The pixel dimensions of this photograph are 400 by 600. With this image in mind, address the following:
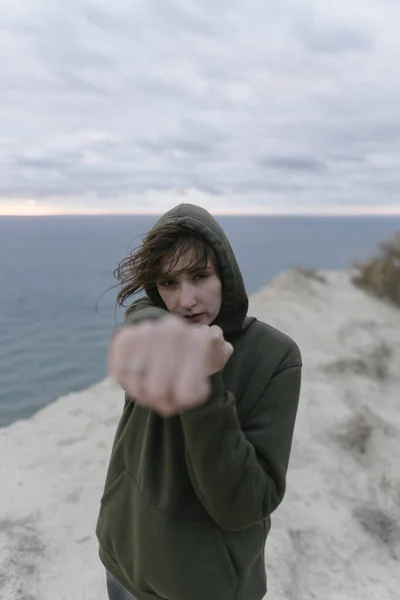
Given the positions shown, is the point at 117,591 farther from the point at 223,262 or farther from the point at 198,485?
the point at 223,262

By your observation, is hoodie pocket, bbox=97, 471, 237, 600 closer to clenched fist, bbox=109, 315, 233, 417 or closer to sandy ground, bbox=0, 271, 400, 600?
clenched fist, bbox=109, 315, 233, 417

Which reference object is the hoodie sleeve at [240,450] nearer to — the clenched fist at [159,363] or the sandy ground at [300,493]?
the clenched fist at [159,363]

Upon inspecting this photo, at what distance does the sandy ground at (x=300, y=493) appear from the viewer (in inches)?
76.3

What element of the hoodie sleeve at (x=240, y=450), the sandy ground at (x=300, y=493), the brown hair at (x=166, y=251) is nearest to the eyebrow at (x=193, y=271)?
the brown hair at (x=166, y=251)

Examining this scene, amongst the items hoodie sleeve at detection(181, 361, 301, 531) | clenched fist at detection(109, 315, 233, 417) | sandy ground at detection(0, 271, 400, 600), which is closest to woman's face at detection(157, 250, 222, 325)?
hoodie sleeve at detection(181, 361, 301, 531)

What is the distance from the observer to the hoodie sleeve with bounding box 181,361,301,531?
2.04 feet

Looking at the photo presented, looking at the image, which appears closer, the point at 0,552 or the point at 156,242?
the point at 156,242

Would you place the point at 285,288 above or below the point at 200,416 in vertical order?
below

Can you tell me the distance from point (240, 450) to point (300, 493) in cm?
210

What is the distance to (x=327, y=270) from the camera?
9008 mm

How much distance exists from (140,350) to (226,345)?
0.45ft

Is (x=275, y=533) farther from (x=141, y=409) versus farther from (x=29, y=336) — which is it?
(x=29, y=336)

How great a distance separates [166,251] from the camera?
2.63 ft

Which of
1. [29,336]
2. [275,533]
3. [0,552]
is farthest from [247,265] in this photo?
[0,552]
